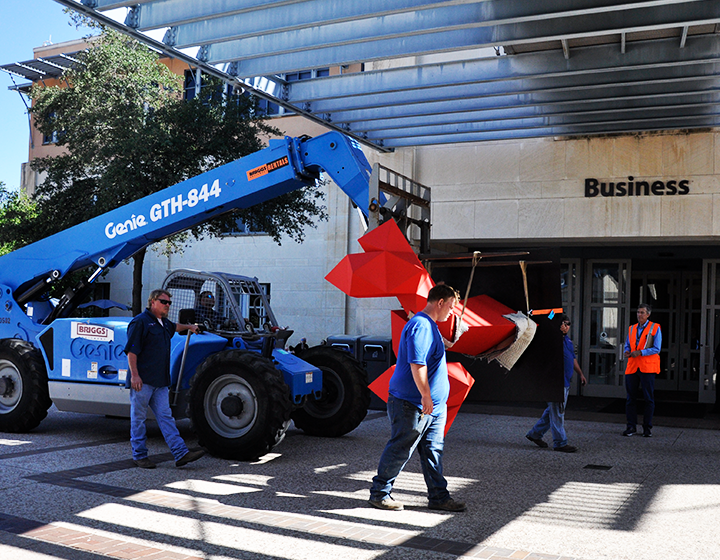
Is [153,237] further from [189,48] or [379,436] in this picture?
[379,436]

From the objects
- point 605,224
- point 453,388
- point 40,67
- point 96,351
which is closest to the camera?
point 453,388

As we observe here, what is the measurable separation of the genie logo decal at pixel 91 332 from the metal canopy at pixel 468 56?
12.8 feet

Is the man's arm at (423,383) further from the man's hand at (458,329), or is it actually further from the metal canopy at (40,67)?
the metal canopy at (40,67)

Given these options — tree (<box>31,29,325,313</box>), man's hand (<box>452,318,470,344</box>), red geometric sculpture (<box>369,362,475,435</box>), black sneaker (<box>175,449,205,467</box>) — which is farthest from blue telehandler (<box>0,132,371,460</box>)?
tree (<box>31,29,325,313</box>)

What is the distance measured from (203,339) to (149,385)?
4.87 feet

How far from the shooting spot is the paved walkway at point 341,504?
17.8ft

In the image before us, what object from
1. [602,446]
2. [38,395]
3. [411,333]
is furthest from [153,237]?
[602,446]

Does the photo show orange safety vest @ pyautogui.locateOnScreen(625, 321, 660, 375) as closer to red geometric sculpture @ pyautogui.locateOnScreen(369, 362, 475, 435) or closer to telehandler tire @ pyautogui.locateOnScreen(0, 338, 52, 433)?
red geometric sculpture @ pyautogui.locateOnScreen(369, 362, 475, 435)

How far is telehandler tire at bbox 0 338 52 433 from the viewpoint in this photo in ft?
33.0

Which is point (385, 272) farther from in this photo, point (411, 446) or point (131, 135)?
point (131, 135)

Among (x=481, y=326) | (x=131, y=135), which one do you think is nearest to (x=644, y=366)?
(x=481, y=326)

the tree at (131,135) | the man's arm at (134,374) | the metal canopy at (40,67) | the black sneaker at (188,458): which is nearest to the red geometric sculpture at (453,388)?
the black sneaker at (188,458)

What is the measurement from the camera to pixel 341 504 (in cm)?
672

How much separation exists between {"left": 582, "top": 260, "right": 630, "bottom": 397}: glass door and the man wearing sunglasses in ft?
37.1
